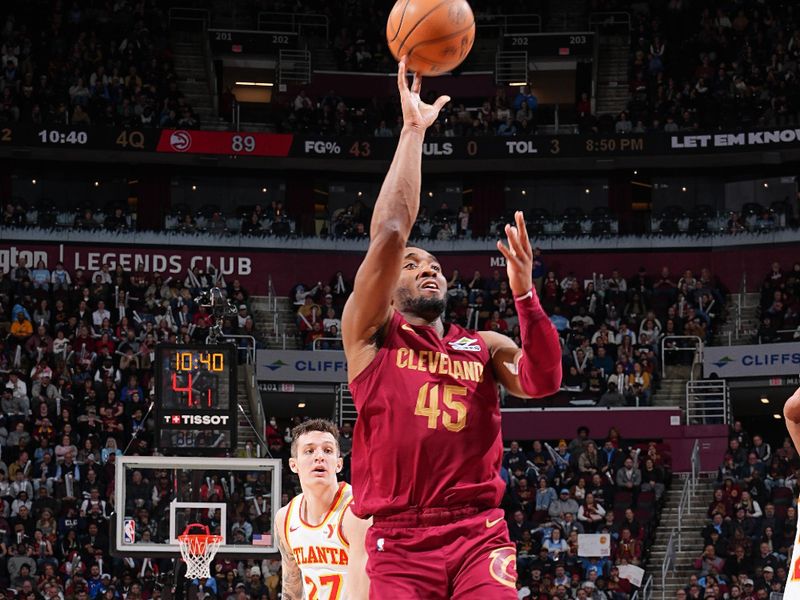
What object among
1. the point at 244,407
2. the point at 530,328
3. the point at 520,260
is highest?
the point at 520,260

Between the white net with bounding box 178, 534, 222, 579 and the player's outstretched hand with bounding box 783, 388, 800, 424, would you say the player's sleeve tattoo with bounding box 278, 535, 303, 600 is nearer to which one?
the player's outstretched hand with bounding box 783, 388, 800, 424

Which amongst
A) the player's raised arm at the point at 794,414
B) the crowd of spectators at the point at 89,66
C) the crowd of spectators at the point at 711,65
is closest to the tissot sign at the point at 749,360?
the crowd of spectators at the point at 711,65

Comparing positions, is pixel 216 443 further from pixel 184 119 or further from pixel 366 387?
pixel 184 119

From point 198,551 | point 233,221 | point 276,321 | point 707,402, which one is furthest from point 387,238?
point 233,221

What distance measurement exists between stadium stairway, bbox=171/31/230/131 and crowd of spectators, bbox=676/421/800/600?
61.2 ft

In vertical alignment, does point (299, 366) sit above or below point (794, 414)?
below

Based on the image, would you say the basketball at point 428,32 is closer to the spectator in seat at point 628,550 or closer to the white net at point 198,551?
the white net at point 198,551

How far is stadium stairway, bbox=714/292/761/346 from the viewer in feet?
107

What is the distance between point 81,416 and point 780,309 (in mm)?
15981

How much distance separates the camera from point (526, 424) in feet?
99.0

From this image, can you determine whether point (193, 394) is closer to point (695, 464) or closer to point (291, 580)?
point (291, 580)

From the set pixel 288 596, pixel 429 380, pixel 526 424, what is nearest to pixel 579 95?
pixel 526 424

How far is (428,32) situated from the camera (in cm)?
666

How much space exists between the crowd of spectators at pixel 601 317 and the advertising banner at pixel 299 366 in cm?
40
